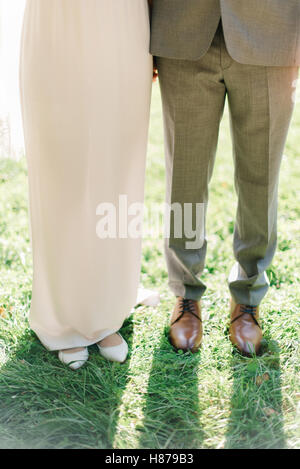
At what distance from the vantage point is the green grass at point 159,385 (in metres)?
2.08

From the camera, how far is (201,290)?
2.69 meters

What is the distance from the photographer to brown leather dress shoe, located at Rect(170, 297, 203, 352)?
2.57 meters

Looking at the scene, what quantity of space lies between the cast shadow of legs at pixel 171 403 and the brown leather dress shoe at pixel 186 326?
0.05 meters

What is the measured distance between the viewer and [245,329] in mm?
2586

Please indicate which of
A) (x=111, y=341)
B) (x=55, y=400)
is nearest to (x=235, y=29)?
(x=111, y=341)

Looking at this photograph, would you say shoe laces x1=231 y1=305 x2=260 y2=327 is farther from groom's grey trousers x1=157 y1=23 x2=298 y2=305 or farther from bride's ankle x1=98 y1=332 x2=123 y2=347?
bride's ankle x1=98 y1=332 x2=123 y2=347

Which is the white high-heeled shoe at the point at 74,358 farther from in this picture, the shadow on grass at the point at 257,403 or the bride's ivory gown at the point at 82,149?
the shadow on grass at the point at 257,403

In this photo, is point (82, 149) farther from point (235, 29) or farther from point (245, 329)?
point (245, 329)

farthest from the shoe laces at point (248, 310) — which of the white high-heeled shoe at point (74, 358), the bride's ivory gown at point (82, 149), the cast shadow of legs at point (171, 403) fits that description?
the white high-heeled shoe at point (74, 358)

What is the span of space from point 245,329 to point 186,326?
299 millimetres

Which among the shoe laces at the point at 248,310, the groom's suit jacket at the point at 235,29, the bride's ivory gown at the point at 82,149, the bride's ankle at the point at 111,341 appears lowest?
the bride's ankle at the point at 111,341
